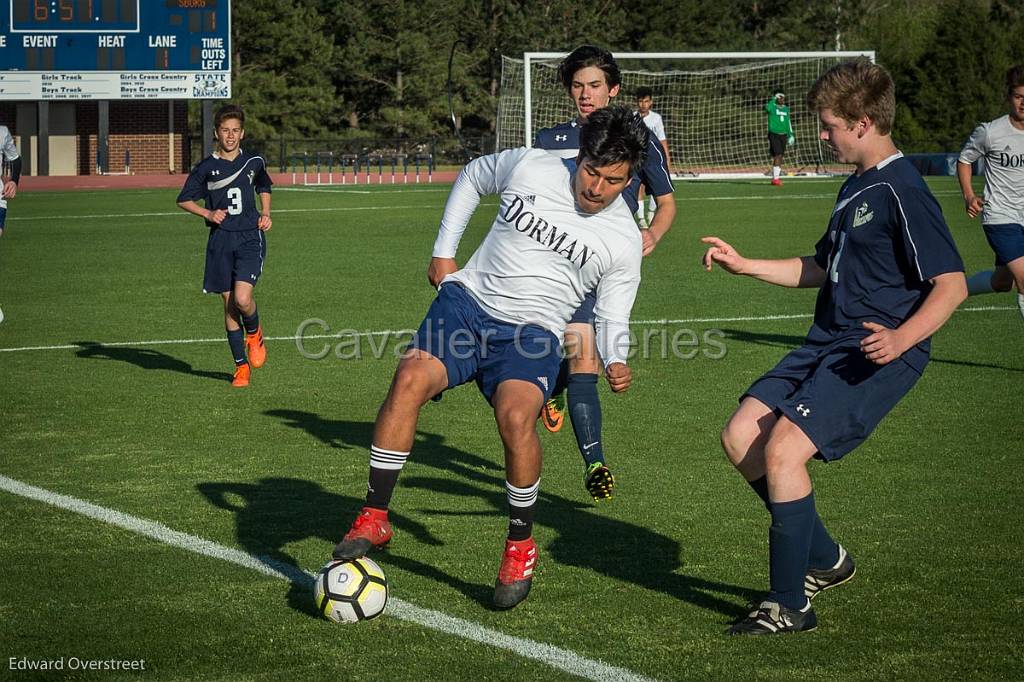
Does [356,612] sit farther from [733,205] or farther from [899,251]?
[733,205]

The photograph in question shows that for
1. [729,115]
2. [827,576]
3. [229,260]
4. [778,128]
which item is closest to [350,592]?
[827,576]

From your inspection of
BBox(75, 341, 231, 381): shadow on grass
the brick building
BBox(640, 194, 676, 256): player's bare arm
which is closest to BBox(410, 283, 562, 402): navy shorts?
BBox(640, 194, 676, 256): player's bare arm

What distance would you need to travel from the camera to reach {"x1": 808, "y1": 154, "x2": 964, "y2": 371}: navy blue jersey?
4.36 metres

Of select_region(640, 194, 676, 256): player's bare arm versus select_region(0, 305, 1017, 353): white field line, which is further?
select_region(0, 305, 1017, 353): white field line

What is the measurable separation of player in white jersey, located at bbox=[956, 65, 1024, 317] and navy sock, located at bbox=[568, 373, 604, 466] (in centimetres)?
463

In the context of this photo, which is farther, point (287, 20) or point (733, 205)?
point (287, 20)

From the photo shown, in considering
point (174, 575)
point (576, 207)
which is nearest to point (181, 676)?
point (174, 575)

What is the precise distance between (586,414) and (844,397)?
2.13 m

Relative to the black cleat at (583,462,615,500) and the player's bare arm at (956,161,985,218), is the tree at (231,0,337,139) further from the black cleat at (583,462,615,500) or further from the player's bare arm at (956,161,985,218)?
the black cleat at (583,462,615,500)

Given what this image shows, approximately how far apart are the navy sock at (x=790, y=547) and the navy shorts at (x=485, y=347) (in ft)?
3.38

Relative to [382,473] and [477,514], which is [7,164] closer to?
[477,514]

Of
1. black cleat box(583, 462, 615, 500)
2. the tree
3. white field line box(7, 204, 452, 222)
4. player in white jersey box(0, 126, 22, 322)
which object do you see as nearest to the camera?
black cleat box(583, 462, 615, 500)

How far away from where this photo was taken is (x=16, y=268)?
17188mm

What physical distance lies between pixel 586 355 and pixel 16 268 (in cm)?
1257
